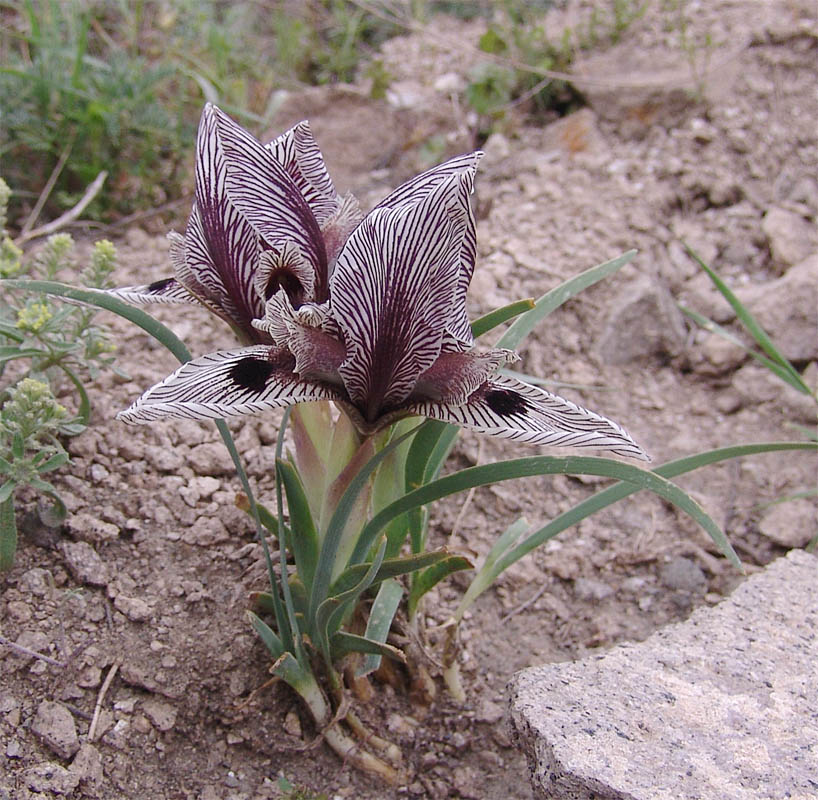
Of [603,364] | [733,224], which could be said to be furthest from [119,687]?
[733,224]

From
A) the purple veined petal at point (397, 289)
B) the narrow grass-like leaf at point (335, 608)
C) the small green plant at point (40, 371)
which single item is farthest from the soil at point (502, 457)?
the purple veined petal at point (397, 289)

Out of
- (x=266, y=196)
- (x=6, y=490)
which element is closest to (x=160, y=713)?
(x=6, y=490)

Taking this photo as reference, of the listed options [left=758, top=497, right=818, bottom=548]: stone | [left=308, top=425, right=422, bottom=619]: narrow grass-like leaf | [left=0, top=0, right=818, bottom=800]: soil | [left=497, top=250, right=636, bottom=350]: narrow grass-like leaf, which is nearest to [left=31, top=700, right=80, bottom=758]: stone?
[left=0, top=0, right=818, bottom=800]: soil

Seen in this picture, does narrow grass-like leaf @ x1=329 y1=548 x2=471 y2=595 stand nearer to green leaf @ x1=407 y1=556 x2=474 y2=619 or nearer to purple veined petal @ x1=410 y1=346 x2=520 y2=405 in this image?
green leaf @ x1=407 y1=556 x2=474 y2=619

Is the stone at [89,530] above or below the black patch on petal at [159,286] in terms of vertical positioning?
below

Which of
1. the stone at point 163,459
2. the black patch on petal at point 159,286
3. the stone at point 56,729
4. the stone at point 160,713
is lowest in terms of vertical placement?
the stone at point 56,729

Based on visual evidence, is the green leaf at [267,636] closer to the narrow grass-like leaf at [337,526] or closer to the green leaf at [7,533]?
the narrow grass-like leaf at [337,526]
